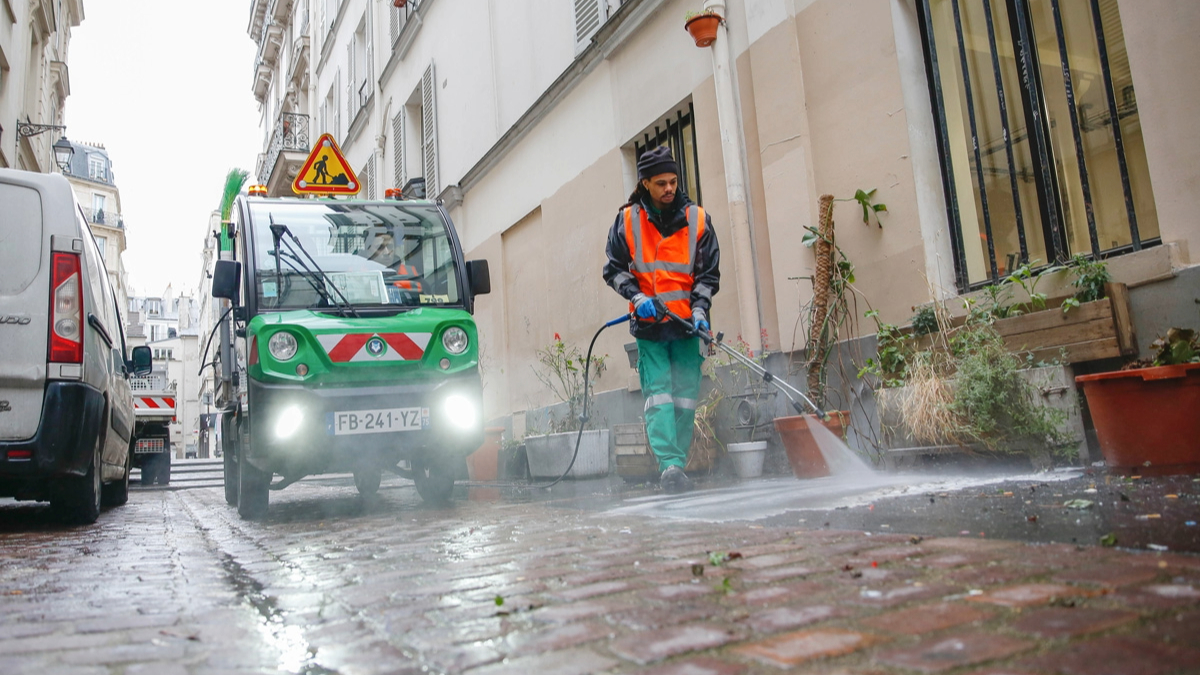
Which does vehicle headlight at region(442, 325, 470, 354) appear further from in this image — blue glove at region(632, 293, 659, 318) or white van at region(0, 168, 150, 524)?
white van at region(0, 168, 150, 524)

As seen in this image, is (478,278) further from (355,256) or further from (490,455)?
(490,455)

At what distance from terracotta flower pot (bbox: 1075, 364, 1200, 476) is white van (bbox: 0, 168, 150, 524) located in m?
5.20

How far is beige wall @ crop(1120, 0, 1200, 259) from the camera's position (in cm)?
405

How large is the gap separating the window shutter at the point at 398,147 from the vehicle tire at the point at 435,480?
11489mm

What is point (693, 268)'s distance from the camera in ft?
18.0

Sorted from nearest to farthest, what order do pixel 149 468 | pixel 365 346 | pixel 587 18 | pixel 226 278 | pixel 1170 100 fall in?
pixel 1170 100 < pixel 365 346 < pixel 226 278 < pixel 587 18 < pixel 149 468

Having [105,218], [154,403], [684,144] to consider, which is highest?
[105,218]

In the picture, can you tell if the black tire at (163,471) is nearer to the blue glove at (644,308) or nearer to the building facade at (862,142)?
the building facade at (862,142)

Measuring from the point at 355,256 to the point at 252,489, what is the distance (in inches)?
65.3

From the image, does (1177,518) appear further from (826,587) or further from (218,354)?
(218,354)

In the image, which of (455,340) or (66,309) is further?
(455,340)

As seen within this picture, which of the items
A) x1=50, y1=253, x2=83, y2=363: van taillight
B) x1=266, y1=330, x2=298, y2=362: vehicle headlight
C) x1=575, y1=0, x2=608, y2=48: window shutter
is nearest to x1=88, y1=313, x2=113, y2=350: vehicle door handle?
x1=50, y1=253, x2=83, y2=363: van taillight

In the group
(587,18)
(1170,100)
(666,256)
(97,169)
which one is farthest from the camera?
(97,169)

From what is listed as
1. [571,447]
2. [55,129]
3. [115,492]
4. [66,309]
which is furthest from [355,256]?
[55,129]
